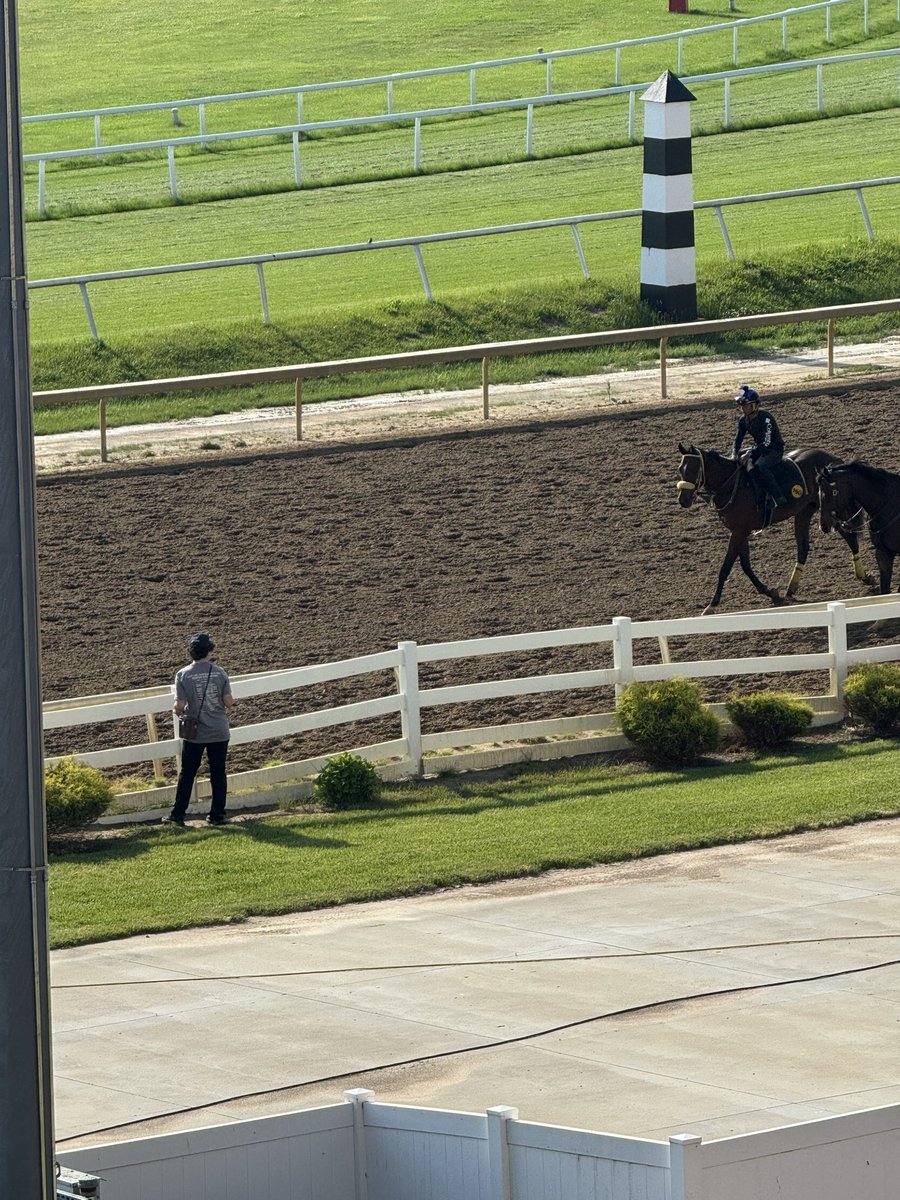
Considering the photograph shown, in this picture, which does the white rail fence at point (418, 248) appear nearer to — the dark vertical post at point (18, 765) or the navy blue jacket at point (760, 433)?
the navy blue jacket at point (760, 433)

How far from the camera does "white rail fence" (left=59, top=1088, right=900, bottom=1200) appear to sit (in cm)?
709

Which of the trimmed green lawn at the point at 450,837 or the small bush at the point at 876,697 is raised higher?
the small bush at the point at 876,697

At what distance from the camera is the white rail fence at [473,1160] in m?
7.09

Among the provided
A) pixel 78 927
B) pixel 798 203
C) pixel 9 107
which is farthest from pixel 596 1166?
pixel 798 203

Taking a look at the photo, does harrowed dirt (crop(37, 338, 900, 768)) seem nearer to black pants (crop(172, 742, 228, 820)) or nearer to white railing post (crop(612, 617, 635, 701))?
white railing post (crop(612, 617, 635, 701))

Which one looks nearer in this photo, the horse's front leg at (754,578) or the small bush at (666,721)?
the small bush at (666,721)

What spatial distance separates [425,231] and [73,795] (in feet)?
65.0

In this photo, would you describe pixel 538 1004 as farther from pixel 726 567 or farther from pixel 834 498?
pixel 834 498

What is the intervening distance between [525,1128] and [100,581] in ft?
44.2

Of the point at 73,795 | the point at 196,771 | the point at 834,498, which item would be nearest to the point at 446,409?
the point at 834,498

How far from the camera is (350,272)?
105 ft

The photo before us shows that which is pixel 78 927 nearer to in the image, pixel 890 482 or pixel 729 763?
pixel 729 763

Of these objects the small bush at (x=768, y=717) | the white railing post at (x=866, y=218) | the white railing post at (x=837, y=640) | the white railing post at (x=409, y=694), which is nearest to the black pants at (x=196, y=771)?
the white railing post at (x=409, y=694)

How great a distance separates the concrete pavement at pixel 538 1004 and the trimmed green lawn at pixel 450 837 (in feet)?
0.86
